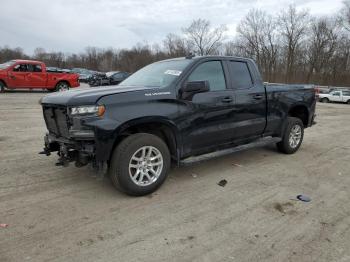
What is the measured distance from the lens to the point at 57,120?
4262 millimetres

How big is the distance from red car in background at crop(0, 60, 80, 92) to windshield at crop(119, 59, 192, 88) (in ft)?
47.7

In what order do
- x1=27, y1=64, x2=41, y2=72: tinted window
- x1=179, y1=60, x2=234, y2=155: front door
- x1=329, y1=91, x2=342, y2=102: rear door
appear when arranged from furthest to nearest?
x1=329, y1=91, x2=342, y2=102: rear door < x1=27, y1=64, x2=41, y2=72: tinted window < x1=179, y1=60, x2=234, y2=155: front door

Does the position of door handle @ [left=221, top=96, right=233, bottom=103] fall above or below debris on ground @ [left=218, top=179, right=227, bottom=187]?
above

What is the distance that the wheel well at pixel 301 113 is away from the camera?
6866mm

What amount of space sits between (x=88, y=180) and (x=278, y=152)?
4051 millimetres

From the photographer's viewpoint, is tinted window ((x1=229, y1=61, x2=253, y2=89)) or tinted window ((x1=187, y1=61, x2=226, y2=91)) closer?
tinted window ((x1=187, y1=61, x2=226, y2=91))

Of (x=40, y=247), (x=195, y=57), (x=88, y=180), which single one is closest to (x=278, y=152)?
(x=195, y=57)

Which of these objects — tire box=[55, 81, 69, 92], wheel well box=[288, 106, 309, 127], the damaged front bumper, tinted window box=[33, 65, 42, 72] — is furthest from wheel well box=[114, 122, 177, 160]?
tire box=[55, 81, 69, 92]

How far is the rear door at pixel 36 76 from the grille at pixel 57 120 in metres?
14.9

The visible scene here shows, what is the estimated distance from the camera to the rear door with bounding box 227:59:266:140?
17.1ft

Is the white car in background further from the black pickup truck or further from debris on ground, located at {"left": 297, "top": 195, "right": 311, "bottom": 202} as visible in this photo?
debris on ground, located at {"left": 297, "top": 195, "right": 311, "bottom": 202}

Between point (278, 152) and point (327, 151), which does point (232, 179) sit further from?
point (327, 151)

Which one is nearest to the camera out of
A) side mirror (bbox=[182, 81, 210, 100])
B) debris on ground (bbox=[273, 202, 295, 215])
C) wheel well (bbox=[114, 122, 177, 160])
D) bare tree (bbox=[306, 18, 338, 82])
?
debris on ground (bbox=[273, 202, 295, 215])

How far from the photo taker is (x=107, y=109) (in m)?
3.79
